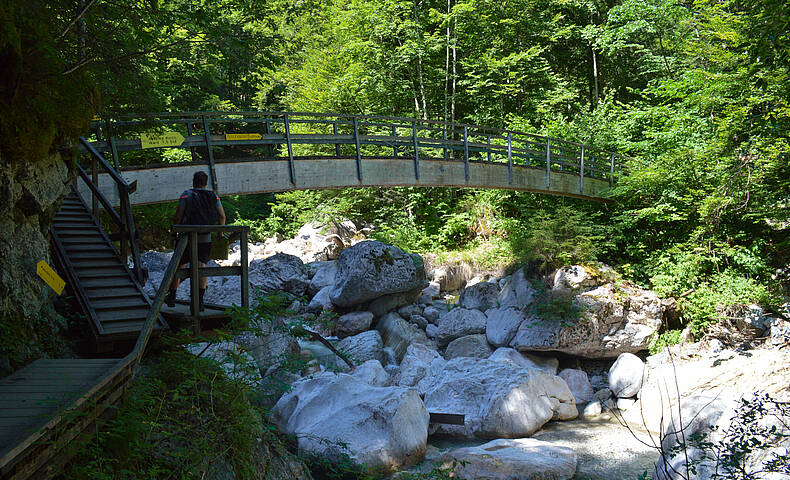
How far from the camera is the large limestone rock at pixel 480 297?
466 inches

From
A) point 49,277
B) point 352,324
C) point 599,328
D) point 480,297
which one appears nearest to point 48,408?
point 49,277

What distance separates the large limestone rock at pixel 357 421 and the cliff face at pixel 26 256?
2958 millimetres

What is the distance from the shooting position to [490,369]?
7.95 meters

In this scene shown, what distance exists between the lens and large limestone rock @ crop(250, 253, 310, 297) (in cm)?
1131

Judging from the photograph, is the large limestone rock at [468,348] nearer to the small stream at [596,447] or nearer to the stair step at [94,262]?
the small stream at [596,447]

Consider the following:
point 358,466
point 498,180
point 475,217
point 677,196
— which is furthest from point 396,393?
point 475,217

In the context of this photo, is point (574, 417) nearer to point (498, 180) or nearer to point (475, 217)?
point (498, 180)

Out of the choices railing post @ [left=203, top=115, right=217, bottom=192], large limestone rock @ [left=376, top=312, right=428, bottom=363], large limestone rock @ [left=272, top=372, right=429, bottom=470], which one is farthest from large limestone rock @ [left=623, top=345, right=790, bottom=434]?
railing post @ [left=203, top=115, right=217, bottom=192]

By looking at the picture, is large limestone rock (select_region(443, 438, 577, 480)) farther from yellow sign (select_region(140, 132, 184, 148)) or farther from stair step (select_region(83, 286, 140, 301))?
yellow sign (select_region(140, 132, 184, 148))

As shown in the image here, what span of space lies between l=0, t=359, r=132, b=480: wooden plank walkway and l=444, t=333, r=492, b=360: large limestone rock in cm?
732

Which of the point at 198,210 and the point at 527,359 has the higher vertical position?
the point at 198,210

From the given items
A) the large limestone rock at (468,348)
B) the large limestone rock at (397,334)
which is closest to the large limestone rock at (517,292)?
the large limestone rock at (468,348)

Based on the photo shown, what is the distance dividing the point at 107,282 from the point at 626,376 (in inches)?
318

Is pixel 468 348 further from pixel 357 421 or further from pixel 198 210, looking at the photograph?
pixel 198 210
